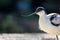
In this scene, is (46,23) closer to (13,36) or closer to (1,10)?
(13,36)

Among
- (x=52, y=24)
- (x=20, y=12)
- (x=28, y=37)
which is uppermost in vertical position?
(x=20, y=12)

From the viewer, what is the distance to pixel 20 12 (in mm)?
5371

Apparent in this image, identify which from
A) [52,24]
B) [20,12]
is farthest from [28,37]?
[20,12]

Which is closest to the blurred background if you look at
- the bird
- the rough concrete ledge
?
the rough concrete ledge

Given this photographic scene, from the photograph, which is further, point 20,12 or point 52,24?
point 20,12

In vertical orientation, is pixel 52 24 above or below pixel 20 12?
below

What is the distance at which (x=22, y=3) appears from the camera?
5.75m

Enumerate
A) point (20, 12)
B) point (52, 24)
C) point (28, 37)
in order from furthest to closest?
point (20, 12)
point (28, 37)
point (52, 24)

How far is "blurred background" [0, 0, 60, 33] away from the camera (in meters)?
4.86

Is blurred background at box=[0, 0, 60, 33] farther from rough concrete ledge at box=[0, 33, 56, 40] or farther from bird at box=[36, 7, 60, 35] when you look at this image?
bird at box=[36, 7, 60, 35]

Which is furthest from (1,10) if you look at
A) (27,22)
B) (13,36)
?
(13,36)

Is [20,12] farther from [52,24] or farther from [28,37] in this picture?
[52,24]

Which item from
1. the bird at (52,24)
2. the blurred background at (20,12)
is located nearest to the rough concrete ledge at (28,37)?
the bird at (52,24)

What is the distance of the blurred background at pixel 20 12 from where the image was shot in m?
4.86
